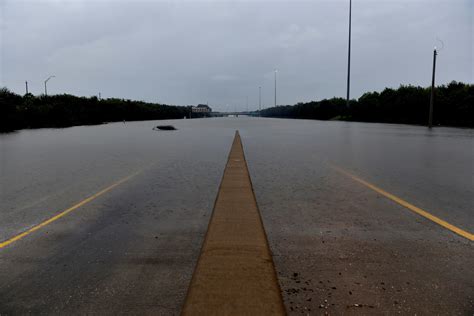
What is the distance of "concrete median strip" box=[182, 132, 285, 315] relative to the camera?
122 inches

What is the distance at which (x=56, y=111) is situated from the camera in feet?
207

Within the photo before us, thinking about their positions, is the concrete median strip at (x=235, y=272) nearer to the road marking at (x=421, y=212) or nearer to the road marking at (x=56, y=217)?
the road marking at (x=56, y=217)

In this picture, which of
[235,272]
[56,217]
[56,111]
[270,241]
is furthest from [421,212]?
[56,111]

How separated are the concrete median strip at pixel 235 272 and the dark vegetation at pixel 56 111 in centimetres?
4603

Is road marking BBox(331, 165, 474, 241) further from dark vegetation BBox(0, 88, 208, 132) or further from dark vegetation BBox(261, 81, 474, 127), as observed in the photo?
dark vegetation BBox(0, 88, 208, 132)

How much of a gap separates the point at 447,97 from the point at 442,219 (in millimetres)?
47888

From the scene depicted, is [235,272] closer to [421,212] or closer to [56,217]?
[56,217]

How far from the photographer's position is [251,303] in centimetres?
316

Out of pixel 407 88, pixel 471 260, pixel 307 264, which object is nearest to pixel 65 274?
pixel 307 264

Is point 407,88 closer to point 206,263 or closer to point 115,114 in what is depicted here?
point 206,263

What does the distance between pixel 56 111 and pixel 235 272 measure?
67.9m

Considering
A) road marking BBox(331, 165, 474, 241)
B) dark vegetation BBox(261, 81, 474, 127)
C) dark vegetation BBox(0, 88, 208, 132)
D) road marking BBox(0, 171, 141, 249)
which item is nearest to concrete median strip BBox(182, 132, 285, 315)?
road marking BBox(0, 171, 141, 249)

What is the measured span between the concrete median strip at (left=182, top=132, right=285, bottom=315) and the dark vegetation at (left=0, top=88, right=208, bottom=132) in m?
46.0

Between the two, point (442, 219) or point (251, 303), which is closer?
point (251, 303)
